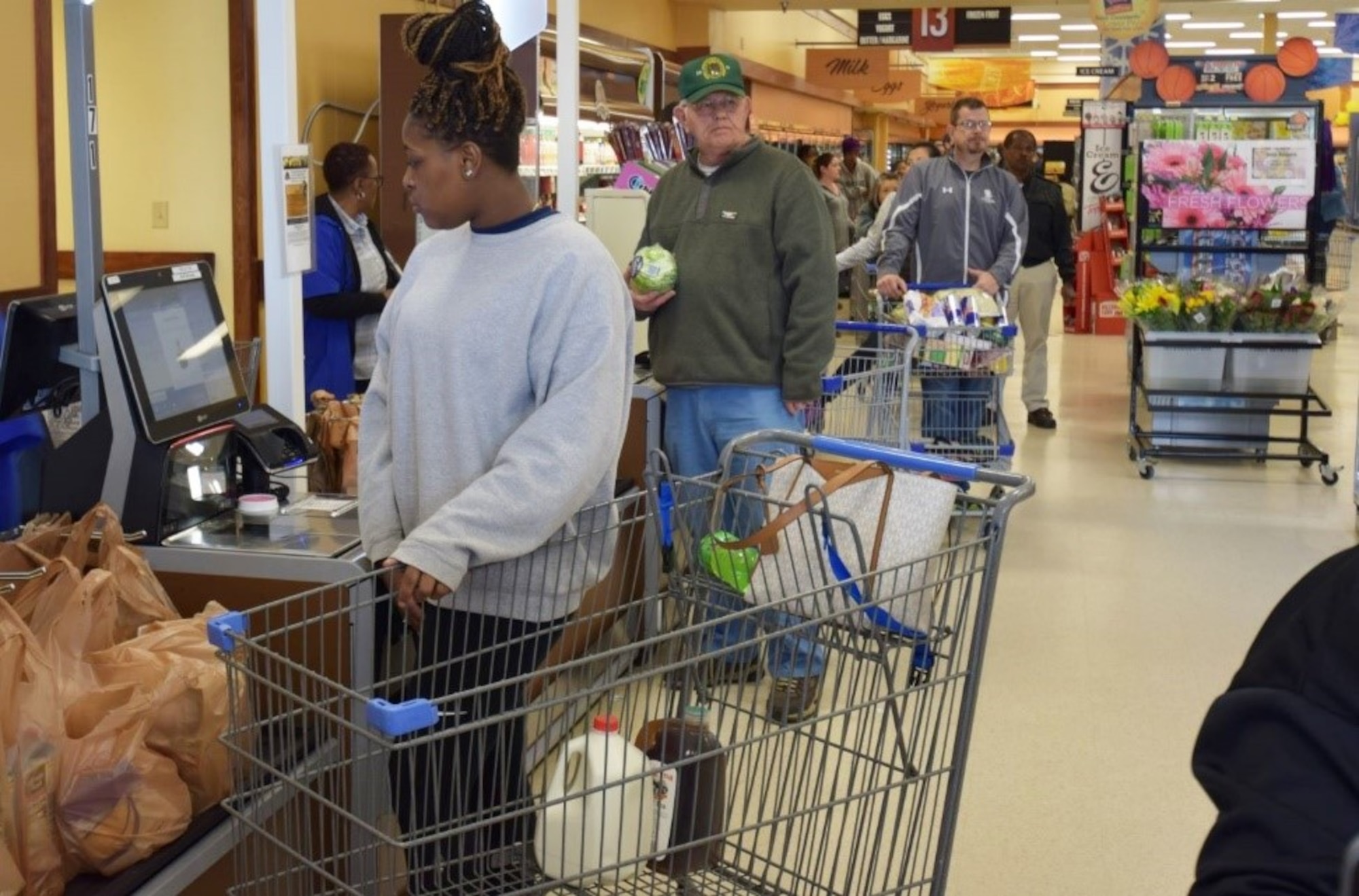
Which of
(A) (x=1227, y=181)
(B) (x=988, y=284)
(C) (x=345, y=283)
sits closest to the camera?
Answer: (C) (x=345, y=283)

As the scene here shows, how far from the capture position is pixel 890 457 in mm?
2523

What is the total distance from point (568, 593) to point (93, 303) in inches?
44.2

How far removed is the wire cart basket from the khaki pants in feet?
23.7

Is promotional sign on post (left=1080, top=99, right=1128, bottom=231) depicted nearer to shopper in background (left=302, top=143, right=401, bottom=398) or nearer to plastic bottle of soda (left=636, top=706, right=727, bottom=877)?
shopper in background (left=302, top=143, right=401, bottom=398)

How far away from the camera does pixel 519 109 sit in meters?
2.74

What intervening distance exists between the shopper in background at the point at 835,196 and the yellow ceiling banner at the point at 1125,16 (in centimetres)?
241

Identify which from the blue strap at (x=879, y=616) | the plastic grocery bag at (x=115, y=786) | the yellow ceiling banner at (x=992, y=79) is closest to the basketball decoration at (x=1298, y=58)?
the blue strap at (x=879, y=616)

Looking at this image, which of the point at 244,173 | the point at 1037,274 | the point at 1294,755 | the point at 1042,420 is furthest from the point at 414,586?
the point at 1037,274

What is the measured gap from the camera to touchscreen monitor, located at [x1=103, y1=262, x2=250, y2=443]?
9.93 ft

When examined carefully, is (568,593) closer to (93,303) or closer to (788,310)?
(93,303)

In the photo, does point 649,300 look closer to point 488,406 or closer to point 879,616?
point 488,406

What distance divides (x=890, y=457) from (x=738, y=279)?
86.7 inches

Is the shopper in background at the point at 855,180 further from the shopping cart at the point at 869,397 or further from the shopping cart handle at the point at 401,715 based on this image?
the shopping cart handle at the point at 401,715

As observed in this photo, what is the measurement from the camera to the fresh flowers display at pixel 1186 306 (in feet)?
26.1
